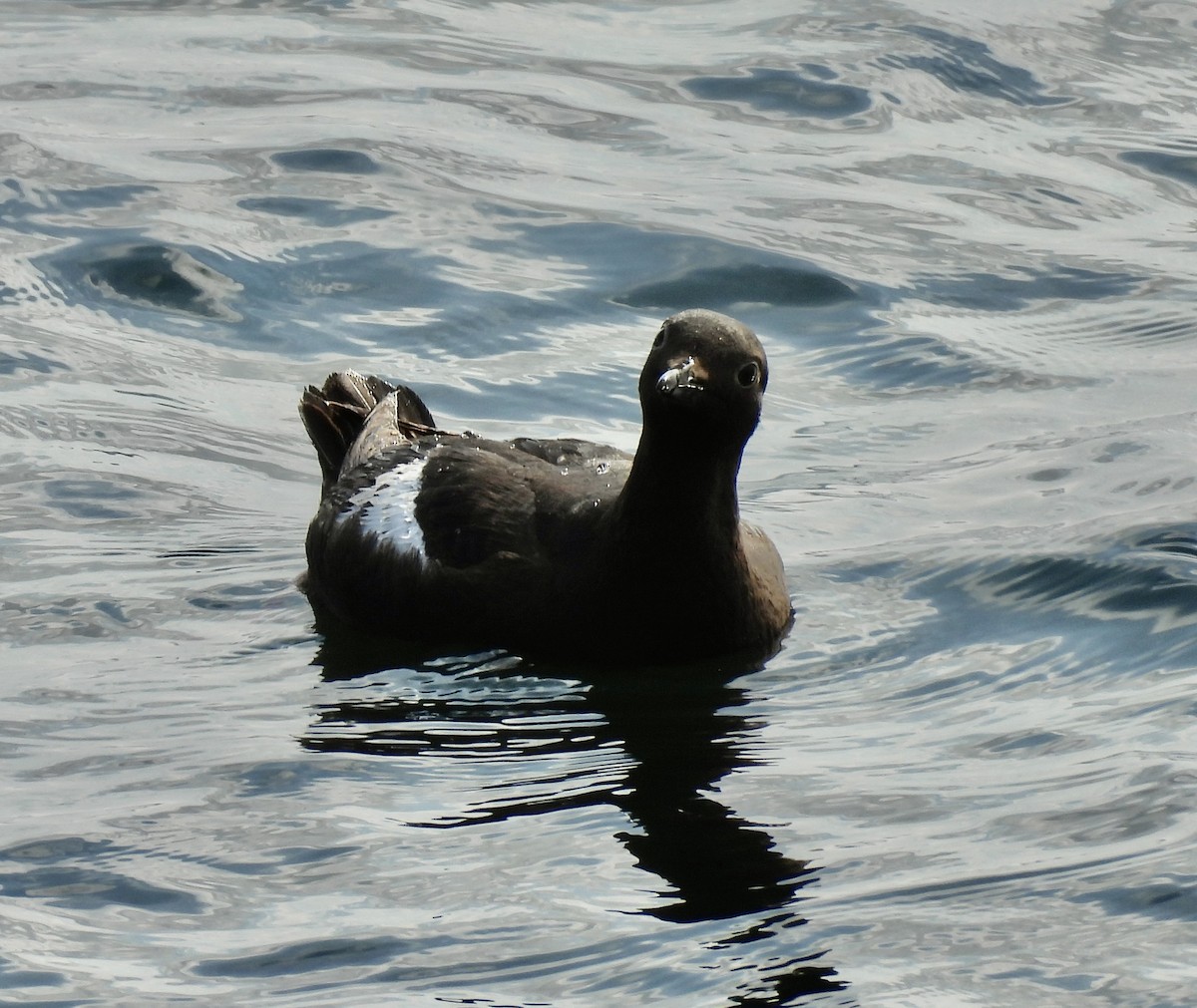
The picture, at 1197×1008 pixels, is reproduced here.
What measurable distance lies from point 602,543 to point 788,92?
753 centimetres

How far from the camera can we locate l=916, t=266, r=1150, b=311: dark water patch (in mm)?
11109

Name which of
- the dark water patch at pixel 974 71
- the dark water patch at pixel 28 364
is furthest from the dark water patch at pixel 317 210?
the dark water patch at pixel 974 71

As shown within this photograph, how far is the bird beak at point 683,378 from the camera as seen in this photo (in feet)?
22.0

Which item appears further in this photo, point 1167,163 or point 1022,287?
point 1167,163

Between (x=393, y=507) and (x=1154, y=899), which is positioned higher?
(x=393, y=507)

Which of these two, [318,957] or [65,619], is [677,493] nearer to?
[65,619]

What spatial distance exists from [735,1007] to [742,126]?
30.9 feet

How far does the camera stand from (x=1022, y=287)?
11.3 metres

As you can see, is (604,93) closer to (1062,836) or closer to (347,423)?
(347,423)

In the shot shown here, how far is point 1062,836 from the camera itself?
5.66 metres

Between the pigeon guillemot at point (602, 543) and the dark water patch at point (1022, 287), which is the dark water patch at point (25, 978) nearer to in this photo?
the pigeon guillemot at point (602, 543)

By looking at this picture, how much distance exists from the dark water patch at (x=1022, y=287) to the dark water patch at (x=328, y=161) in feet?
11.2

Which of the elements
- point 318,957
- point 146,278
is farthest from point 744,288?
point 318,957

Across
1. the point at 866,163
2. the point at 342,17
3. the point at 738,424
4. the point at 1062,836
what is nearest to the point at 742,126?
the point at 866,163
